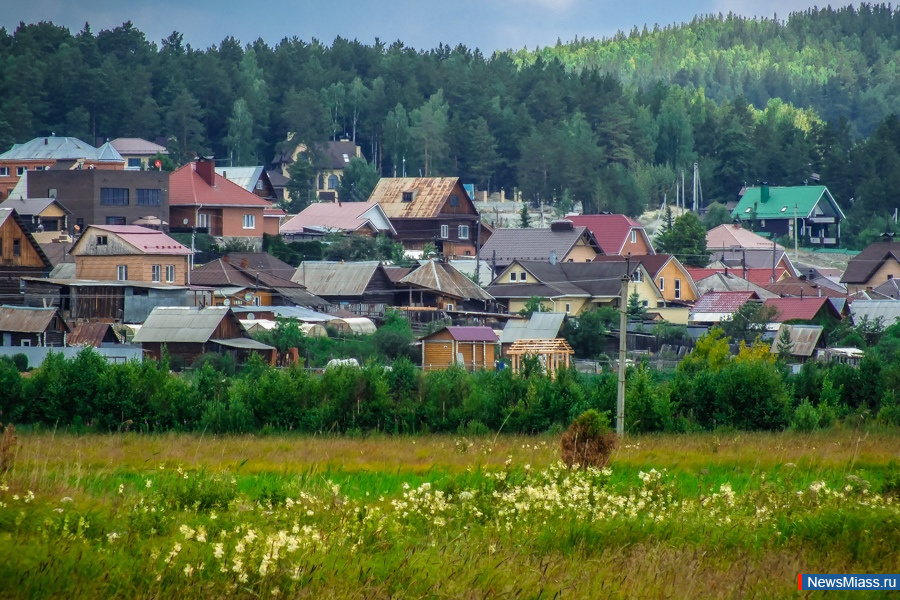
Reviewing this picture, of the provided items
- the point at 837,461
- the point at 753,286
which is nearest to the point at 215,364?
the point at 837,461

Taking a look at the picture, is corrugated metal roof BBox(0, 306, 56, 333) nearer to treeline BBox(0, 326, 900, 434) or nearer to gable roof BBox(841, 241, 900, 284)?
treeline BBox(0, 326, 900, 434)

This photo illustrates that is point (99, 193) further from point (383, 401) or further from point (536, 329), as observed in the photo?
point (383, 401)

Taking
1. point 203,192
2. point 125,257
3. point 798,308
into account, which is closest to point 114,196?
point 203,192

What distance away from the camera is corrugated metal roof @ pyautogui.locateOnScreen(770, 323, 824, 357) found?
41562 mm

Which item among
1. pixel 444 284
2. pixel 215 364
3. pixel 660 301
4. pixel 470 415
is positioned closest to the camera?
pixel 470 415

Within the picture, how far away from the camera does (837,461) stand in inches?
718

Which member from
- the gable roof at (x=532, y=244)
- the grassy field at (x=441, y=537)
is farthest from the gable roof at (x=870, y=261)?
the grassy field at (x=441, y=537)

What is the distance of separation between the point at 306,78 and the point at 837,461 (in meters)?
92.1

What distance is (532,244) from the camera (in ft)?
202

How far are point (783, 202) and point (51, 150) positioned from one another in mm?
45954

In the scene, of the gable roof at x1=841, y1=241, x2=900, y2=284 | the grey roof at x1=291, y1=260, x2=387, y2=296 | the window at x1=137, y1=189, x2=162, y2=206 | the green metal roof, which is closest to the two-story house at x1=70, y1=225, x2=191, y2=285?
the grey roof at x1=291, y1=260, x2=387, y2=296

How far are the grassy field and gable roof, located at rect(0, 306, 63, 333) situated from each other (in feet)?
78.8

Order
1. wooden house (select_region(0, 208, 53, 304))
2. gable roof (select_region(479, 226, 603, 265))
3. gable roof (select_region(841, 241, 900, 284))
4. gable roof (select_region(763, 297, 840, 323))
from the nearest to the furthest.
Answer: wooden house (select_region(0, 208, 53, 304)), gable roof (select_region(763, 297, 840, 323)), gable roof (select_region(479, 226, 603, 265)), gable roof (select_region(841, 241, 900, 284))

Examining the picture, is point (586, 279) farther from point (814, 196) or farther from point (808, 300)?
point (814, 196)
